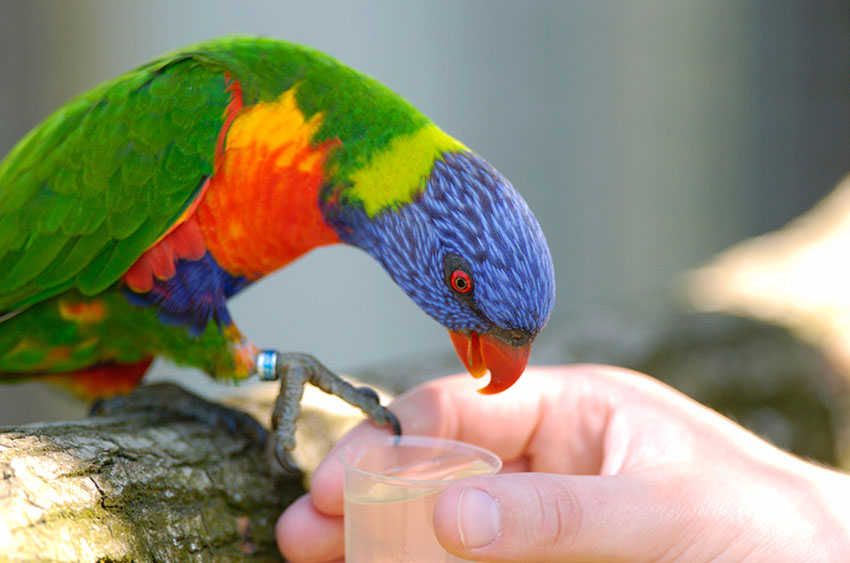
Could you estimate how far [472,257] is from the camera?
59.2 inches

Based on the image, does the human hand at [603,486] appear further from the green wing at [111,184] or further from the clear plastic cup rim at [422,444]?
the green wing at [111,184]

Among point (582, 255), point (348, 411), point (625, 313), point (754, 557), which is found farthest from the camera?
point (582, 255)

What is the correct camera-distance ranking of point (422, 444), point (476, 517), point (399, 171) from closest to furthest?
point (476, 517) < point (422, 444) < point (399, 171)

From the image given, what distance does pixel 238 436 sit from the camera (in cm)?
168

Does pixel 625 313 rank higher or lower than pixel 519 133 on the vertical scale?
lower

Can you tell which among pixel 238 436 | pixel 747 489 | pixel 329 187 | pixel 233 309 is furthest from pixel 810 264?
pixel 233 309

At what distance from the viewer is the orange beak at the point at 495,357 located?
5.03 feet

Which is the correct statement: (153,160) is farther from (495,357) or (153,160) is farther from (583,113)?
(583,113)

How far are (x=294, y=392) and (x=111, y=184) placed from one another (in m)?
0.66

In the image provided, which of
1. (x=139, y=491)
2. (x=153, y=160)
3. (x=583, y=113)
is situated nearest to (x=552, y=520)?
(x=139, y=491)

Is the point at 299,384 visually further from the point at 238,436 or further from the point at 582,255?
the point at 582,255

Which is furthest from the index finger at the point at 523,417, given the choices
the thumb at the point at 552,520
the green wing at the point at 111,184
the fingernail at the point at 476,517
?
the green wing at the point at 111,184

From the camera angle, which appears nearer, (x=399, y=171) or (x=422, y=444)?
(x=422, y=444)

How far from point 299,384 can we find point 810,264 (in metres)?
2.58
